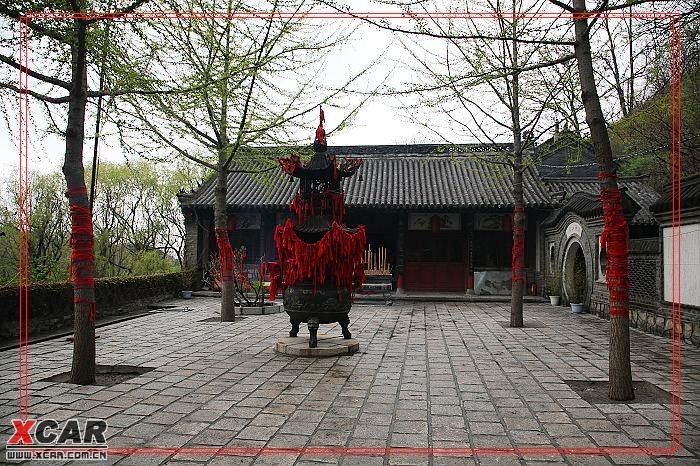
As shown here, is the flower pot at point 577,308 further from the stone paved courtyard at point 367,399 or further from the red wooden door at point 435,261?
the red wooden door at point 435,261

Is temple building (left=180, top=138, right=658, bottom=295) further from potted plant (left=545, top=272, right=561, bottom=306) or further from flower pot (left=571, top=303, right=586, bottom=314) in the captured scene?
flower pot (left=571, top=303, right=586, bottom=314)

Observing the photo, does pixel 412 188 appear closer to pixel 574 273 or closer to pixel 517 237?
pixel 574 273

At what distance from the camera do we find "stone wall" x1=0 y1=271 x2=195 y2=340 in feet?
26.2

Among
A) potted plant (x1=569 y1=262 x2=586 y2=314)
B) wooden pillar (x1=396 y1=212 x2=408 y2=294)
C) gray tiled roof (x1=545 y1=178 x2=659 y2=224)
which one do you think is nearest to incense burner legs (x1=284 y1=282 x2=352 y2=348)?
gray tiled roof (x1=545 y1=178 x2=659 y2=224)

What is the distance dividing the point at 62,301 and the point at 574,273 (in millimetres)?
12112

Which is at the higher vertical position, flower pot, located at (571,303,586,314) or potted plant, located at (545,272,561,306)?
potted plant, located at (545,272,561,306)

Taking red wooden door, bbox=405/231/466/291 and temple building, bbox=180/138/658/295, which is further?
red wooden door, bbox=405/231/466/291

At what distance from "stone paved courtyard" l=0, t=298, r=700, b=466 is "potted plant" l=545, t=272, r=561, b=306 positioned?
18.9 feet

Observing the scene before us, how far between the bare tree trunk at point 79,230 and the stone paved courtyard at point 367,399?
28 cm

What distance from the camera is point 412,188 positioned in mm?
18047

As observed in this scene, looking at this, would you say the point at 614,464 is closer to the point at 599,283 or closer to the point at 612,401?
the point at 612,401

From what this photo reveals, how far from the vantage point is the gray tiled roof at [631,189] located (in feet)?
39.7

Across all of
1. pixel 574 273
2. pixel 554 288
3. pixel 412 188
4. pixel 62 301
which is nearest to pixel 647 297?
pixel 574 273

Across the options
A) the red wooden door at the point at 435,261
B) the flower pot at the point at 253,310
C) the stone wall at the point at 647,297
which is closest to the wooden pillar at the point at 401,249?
the red wooden door at the point at 435,261
